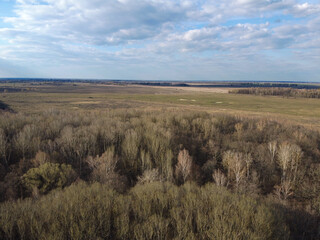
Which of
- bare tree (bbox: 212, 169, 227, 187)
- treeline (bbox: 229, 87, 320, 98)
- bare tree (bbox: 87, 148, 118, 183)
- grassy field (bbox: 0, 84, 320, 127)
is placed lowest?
bare tree (bbox: 212, 169, 227, 187)

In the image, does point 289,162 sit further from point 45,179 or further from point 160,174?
point 45,179

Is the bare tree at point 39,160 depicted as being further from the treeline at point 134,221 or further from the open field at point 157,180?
the treeline at point 134,221

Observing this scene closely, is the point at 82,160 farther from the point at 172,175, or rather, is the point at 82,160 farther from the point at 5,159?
the point at 172,175

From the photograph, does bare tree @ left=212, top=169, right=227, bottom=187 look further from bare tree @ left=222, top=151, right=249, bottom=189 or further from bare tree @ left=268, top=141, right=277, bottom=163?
bare tree @ left=268, top=141, right=277, bottom=163

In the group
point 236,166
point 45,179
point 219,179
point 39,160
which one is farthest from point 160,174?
point 39,160

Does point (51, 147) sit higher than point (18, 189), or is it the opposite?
point (51, 147)

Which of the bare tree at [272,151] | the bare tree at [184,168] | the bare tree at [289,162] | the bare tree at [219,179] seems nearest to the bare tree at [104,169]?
the bare tree at [184,168]

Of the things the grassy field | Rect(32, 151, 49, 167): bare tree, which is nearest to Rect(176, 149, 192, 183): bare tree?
Rect(32, 151, 49, 167): bare tree

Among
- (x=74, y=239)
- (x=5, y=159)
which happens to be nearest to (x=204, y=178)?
(x=74, y=239)
